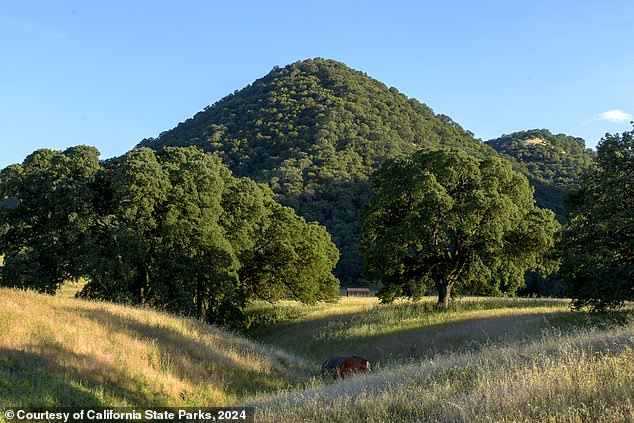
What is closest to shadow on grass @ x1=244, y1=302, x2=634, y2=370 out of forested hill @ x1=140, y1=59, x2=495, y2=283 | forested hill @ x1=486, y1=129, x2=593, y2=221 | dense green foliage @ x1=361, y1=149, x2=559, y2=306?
dense green foliage @ x1=361, y1=149, x2=559, y2=306

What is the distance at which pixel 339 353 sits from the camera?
2477 cm

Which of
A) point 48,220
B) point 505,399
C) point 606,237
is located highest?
point 48,220

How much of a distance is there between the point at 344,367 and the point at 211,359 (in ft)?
15.5

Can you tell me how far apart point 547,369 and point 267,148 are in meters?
95.9

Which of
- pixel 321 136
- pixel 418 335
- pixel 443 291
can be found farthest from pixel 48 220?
pixel 321 136

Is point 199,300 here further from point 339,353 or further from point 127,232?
point 339,353

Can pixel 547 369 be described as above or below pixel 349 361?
above

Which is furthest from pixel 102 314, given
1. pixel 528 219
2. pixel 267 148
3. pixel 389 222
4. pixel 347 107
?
pixel 347 107

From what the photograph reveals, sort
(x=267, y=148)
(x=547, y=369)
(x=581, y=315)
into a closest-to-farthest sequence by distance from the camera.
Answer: (x=547, y=369) < (x=581, y=315) < (x=267, y=148)

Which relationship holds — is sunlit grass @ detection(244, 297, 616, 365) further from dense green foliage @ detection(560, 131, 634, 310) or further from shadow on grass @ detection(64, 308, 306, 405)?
shadow on grass @ detection(64, 308, 306, 405)

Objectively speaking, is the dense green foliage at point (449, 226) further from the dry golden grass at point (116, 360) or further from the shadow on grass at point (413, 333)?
the dry golden grass at point (116, 360)

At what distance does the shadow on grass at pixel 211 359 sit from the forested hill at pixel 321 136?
182 feet

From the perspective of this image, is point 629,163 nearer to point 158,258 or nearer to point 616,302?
point 616,302

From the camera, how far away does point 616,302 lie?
778 inches
